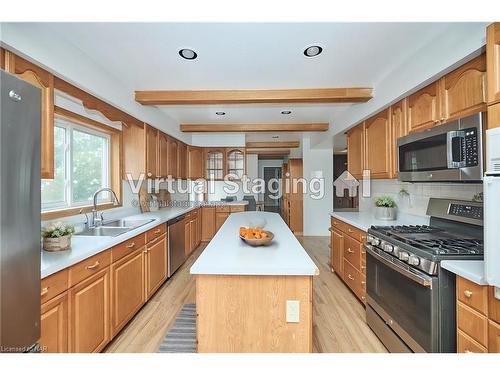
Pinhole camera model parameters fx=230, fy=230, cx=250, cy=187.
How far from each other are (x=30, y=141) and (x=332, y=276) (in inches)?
137

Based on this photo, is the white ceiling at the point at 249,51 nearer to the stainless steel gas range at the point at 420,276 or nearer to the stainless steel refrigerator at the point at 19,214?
the stainless steel refrigerator at the point at 19,214

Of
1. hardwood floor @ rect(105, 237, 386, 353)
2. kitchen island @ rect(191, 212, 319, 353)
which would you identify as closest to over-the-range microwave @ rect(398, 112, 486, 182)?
kitchen island @ rect(191, 212, 319, 353)

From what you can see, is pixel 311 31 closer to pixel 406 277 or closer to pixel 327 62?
pixel 327 62

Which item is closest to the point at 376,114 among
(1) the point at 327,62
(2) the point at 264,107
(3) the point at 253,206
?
(1) the point at 327,62

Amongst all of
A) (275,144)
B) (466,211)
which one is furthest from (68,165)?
(275,144)

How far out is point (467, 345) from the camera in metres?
1.21

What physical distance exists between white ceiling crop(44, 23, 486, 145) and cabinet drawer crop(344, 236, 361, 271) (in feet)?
5.84

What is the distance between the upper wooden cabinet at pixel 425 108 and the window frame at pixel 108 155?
3.28 meters

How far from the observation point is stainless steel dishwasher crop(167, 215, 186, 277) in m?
3.18

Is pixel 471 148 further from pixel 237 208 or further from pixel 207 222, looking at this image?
pixel 207 222

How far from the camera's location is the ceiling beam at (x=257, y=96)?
8.66 ft

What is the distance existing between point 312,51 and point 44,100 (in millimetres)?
2004

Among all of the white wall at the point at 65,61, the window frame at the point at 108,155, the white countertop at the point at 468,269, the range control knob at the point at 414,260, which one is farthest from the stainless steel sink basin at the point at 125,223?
the white countertop at the point at 468,269
